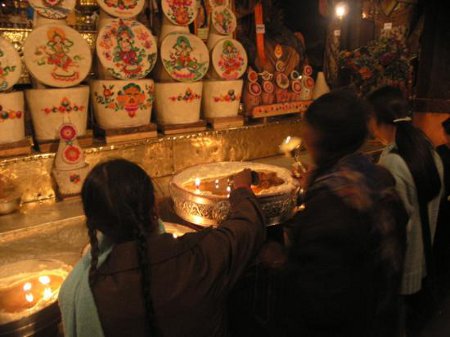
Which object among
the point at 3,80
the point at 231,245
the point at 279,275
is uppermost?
the point at 3,80

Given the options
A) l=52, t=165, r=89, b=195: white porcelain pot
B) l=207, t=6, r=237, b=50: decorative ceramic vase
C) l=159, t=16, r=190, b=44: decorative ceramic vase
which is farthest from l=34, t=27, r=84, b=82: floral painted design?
l=207, t=6, r=237, b=50: decorative ceramic vase

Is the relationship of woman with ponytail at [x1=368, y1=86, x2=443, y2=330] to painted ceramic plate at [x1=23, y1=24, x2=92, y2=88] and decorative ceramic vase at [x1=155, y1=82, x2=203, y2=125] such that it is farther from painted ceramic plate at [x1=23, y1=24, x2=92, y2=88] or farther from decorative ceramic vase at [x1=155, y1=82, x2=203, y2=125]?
painted ceramic plate at [x1=23, y1=24, x2=92, y2=88]

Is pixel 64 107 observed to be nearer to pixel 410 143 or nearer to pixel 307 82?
pixel 410 143

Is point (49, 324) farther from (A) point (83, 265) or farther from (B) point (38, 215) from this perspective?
(B) point (38, 215)

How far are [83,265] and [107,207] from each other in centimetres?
25

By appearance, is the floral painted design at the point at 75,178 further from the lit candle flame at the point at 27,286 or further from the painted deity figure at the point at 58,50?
the lit candle flame at the point at 27,286

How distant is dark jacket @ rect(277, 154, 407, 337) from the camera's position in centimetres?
137

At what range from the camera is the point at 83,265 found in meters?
1.34

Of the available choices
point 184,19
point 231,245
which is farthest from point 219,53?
point 231,245

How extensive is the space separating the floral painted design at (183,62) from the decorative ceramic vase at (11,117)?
1.25m

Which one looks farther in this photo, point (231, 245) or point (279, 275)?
point (279, 275)

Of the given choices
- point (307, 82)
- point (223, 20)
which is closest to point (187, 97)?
point (223, 20)

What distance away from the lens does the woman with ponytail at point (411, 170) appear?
90.0 inches

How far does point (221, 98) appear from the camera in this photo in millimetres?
3826
